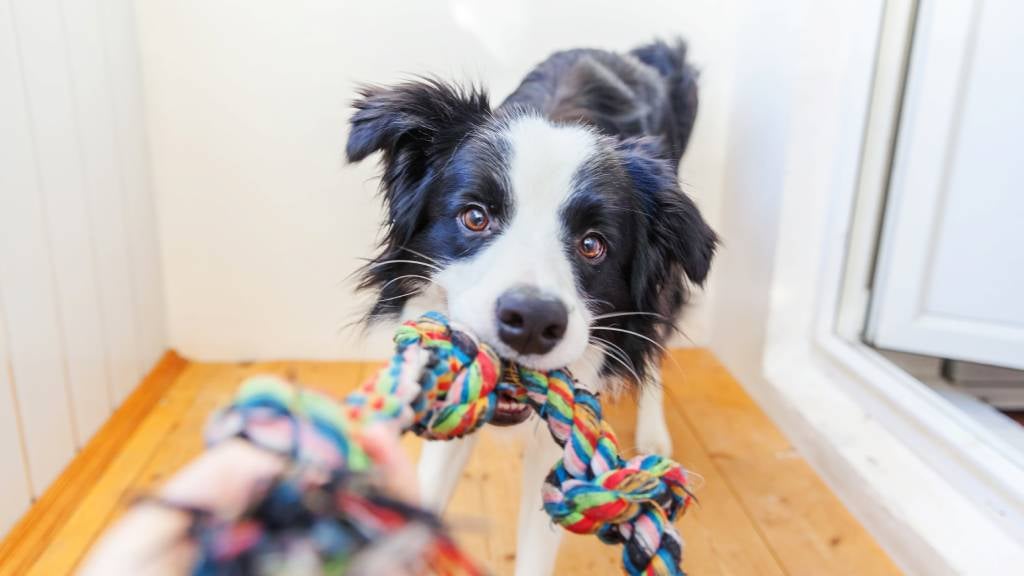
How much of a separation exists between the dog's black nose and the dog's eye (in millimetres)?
220

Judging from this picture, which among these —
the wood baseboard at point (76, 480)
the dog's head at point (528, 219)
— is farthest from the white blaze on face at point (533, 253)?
the wood baseboard at point (76, 480)

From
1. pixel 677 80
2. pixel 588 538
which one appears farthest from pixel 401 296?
pixel 677 80

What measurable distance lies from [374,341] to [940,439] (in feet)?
4.68

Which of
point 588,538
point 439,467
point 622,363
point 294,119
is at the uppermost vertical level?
point 294,119

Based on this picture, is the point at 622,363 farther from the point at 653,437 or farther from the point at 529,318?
the point at 653,437

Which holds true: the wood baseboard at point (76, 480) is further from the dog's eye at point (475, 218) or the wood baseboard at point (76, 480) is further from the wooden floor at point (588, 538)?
the dog's eye at point (475, 218)

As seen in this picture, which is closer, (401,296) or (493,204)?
(493,204)

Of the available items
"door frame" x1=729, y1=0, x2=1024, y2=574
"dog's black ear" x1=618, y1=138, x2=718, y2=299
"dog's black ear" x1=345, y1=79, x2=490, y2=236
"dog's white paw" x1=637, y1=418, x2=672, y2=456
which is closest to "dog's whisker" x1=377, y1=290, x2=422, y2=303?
"dog's black ear" x1=345, y1=79, x2=490, y2=236

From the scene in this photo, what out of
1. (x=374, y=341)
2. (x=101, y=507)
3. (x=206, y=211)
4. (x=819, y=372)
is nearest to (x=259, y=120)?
(x=206, y=211)

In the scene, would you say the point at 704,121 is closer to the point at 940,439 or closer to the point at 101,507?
the point at 940,439

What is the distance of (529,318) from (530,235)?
0.19m

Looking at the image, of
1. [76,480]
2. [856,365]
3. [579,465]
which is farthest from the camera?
[856,365]

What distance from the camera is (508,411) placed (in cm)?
97

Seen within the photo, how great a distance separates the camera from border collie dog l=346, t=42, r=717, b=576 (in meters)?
1.03
